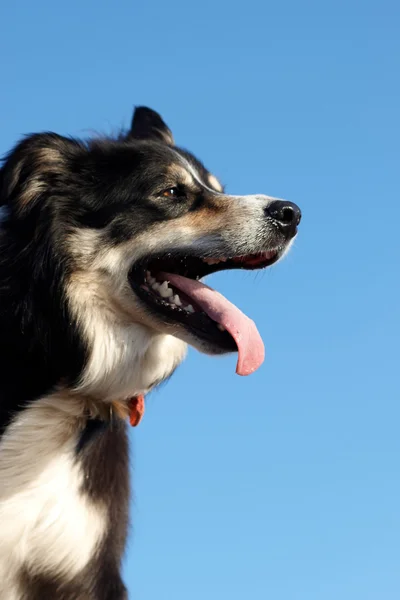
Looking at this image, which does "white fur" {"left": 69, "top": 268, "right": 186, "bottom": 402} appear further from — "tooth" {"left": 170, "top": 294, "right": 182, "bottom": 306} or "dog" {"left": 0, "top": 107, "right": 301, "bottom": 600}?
"tooth" {"left": 170, "top": 294, "right": 182, "bottom": 306}

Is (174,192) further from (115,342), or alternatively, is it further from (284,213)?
(115,342)

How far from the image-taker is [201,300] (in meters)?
6.39

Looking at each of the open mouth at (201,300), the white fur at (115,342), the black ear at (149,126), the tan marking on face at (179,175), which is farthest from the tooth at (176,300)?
the black ear at (149,126)

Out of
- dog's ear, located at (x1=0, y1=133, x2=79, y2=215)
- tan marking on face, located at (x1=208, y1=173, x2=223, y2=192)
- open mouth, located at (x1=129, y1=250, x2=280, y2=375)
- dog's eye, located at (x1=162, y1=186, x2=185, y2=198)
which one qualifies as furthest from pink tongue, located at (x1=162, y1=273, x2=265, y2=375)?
dog's ear, located at (x1=0, y1=133, x2=79, y2=215)

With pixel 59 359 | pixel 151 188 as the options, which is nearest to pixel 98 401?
pixel 59 359

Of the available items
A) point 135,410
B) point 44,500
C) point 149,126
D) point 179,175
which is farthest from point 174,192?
point 44,500

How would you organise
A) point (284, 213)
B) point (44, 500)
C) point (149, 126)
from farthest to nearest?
1. point (149, 126)
2. point (284, 213)
3. point (44, 500)

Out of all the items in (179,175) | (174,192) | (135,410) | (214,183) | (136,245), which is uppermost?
(214,183)

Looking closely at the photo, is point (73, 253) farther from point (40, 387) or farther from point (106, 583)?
point (106, 583)

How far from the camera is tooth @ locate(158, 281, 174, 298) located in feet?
21.2

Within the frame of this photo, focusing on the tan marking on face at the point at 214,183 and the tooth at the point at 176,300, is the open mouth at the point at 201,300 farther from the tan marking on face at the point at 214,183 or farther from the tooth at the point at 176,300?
the tan marking on face at the point at 214,183

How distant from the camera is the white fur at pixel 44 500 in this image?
5773 millimetres

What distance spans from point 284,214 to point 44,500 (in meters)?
2.32

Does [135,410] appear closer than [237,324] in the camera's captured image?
No
